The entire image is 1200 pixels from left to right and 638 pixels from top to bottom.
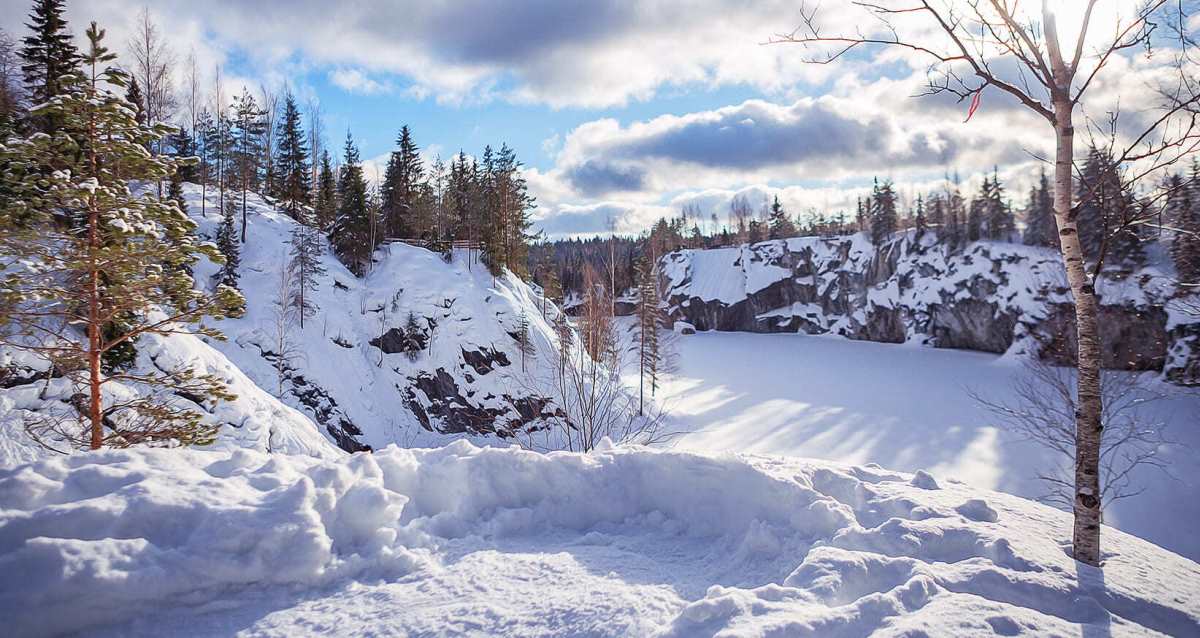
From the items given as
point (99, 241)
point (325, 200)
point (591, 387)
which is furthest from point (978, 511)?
point (325, 200)

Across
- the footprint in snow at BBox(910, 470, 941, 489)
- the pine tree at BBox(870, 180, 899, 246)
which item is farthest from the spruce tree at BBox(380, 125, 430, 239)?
the pine tree at BBox(870, 180, 899, 246)

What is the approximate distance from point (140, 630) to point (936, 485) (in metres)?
6.68

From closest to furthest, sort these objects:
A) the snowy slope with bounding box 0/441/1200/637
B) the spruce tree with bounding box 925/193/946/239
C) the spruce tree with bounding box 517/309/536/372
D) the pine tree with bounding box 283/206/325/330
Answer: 1. the snowy slope with bounding box 0/441/1200/637
2. the pine tree with bounding box 283/206/325/330
3. the spruce tree with bounding box 517/309/536/372
4. the spruce tree with bounding box 925/193/946/239

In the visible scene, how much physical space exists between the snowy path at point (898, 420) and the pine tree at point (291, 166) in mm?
32838

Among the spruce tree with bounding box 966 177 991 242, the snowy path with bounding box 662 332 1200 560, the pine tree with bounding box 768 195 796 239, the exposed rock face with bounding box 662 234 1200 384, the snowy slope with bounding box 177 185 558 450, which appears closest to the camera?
the snowy path with bounding box 662 332 1200 560

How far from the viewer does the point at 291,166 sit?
3944 centimetres

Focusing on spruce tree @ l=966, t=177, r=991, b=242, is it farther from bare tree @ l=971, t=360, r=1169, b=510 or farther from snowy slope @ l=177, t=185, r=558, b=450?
snowy slope @ l=177, t=185, r=558, b=450

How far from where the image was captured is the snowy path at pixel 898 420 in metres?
16.3

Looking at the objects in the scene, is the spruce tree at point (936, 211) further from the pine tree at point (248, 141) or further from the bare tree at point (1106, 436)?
the pine tree at point (248, 141)

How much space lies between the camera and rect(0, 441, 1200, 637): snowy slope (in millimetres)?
2910

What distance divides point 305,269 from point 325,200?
12.7m

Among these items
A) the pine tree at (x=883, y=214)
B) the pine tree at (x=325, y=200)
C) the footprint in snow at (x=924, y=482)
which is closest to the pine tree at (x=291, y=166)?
the pine tree at (x=325, y=200)

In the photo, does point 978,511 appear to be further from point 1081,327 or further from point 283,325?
point 283,325

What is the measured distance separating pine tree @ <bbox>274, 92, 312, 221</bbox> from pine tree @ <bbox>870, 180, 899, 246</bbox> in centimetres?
5895
